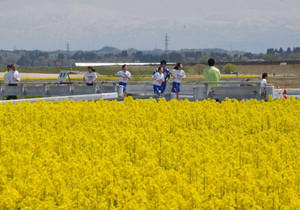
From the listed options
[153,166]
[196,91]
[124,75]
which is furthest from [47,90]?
[153,166]

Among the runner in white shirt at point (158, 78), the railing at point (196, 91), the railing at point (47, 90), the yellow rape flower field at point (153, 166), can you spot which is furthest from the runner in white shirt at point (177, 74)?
A: the yellow rape flower field at point (153, 166)

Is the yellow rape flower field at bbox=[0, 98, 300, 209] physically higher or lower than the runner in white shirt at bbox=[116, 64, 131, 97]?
lower

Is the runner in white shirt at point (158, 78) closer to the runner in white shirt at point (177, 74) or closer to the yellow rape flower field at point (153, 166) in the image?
the runner in white shirt at point (177, 74)

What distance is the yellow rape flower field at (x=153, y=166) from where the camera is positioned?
20.4ft

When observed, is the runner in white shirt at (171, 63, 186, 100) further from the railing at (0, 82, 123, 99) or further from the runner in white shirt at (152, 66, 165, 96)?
the railing at (0, 82, 123, 99)

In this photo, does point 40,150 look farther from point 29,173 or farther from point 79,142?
point 29,173

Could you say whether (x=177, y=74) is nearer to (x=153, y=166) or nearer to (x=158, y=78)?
(x=158, y=78)

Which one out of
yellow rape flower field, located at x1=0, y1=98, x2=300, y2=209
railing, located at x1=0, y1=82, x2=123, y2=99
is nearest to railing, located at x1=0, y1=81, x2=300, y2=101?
railing, located at x1=0, y1=82, x2=123, y2=99

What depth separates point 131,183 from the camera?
23.1 feet

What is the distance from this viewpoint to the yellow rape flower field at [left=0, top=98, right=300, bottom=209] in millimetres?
6215

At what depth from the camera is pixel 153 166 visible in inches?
301

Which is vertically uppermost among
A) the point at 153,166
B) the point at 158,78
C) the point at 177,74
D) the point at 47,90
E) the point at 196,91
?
the point at 177,74

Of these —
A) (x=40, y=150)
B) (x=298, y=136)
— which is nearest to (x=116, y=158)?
(x=40, y=150)

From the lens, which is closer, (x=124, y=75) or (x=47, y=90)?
(x=124, y=75)
